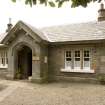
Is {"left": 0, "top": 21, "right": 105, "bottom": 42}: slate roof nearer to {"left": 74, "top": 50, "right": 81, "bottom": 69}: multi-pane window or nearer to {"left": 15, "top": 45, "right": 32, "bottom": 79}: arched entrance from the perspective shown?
{"left": 74, "top": 50, "right": 81, "bottom": 69}: multi-pane window

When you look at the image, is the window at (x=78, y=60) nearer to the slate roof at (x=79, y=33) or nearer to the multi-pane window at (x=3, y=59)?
the slate roof at (x=79, y=33)

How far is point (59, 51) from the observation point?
18.2 m

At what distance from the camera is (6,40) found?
18.8m

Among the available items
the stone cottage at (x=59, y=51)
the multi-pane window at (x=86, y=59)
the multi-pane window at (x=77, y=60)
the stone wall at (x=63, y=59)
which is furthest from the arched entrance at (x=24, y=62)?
the multi-pane window at (x=86, y=59)

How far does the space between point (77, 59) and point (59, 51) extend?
181 centimetres

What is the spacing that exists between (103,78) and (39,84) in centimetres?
514

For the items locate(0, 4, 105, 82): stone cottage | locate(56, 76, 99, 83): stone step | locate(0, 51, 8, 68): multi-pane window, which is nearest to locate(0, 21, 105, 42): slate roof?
locate(0, 4, 105, 82): stone cottage

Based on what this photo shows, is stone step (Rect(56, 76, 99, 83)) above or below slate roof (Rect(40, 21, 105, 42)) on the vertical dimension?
below

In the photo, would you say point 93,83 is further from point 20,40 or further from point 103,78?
point 20,40

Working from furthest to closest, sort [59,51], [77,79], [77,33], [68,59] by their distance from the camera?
[77,33]
[59,51]
[68,59]
[77,79]

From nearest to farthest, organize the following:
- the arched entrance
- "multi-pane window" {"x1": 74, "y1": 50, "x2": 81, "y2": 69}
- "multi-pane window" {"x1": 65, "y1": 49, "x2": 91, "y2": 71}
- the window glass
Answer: the window glass < "multi-pane window" {"x1": 65, "y1": 49, "x2": 91, "y2": 71} < "multi-pane window" {"x1": 74, "y1": 50, "x2": 81, "y2": 69} < the arched entrance

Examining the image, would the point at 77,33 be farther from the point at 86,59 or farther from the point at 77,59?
the point at 86,59

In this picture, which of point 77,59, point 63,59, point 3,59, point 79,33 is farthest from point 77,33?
point 3,59

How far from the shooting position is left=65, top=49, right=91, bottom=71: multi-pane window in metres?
17.1
